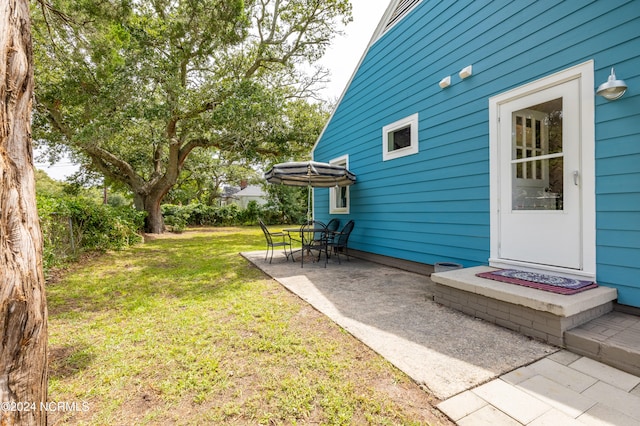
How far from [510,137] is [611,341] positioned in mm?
2514

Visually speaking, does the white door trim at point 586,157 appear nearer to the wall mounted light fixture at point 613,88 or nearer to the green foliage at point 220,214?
the wall mounted light fixture at point 613,88

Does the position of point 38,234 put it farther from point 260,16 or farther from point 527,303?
point 260,16

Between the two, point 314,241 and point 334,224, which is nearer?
point 314,241

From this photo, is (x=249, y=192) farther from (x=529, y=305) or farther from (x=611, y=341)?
(x=611, y=341)

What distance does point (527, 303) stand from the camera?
265 centimetres

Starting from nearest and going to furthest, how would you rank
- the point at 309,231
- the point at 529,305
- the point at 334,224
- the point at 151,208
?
the point at 529,305 < the point at 309,231 < the point at 334,224 < the point at 151,208

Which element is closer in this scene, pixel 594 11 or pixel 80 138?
pixel 594 11

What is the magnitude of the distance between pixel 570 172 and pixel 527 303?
1.60m

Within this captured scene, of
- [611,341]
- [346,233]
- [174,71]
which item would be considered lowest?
[611,341]

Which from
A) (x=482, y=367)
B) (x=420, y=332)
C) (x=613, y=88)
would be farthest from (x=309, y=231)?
(x=613, y=88)

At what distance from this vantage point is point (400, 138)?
19.4ft

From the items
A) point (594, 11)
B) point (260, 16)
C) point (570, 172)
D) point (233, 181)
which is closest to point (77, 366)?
point (570, 172)

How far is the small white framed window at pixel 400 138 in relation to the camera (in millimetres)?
5434

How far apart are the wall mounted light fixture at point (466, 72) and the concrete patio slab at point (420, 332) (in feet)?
10.6
